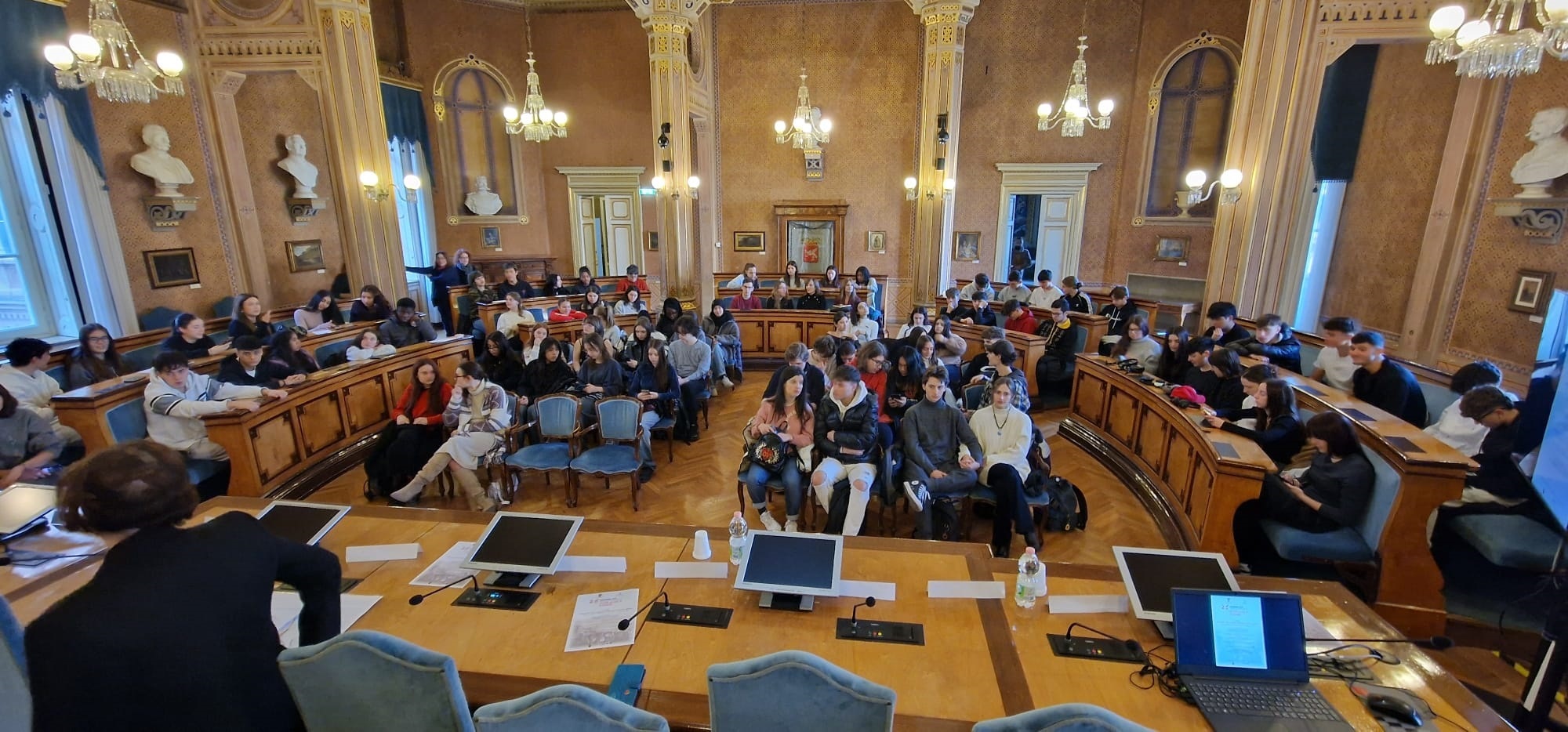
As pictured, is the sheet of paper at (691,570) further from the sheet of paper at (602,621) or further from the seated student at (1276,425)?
the seated student at (1276,425)

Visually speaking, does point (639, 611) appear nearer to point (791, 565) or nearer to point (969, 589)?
point (791, 565)

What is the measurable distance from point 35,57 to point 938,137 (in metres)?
10.5

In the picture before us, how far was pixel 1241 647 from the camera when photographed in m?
2.22

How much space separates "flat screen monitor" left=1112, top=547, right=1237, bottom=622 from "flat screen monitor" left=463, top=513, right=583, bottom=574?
2.26 metres

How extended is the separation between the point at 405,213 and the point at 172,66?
262 inches

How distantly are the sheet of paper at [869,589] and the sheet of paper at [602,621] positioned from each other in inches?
32.9

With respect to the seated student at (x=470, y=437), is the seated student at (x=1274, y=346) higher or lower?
higher

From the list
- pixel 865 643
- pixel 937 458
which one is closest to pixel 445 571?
pixel 865 643

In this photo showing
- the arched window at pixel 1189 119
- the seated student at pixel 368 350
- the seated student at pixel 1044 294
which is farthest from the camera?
the arched window at pixel 1189 119

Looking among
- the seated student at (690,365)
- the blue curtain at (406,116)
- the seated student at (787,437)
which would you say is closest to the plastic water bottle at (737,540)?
the seated student at (787,437)

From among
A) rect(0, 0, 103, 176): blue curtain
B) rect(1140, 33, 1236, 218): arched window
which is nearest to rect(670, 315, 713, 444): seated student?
rect(0, 0, 103, 176): blue curtain

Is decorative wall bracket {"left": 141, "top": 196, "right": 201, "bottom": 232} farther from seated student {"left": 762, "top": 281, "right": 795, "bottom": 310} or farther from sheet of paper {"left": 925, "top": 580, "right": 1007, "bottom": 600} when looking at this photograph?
sheet of paper {"left": 925, "top": 580, "right": 1007, "bottom": 600}

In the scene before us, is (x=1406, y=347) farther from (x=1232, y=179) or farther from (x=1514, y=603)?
(x=1514, y=603)

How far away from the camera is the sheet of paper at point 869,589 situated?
270 cm
